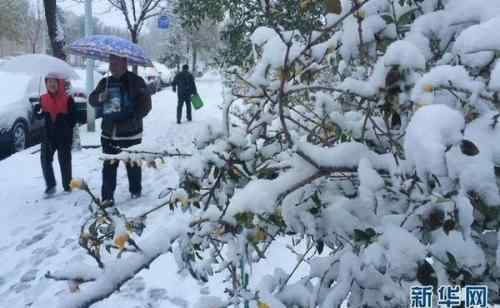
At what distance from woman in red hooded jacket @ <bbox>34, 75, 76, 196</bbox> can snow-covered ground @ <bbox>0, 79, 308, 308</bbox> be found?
0.60 meters

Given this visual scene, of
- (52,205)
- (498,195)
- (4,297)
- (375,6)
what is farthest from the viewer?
(52,205)

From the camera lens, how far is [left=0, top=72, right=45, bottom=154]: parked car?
8.55 m

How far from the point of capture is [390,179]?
1362 millimetres

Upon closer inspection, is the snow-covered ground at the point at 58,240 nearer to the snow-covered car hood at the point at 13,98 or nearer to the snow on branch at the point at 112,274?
the snow on branch at the point at 112,274

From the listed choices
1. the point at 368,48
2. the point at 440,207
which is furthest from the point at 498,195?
the point at 368,48

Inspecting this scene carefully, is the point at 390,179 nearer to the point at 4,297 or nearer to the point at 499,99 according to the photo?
the point at 499,99

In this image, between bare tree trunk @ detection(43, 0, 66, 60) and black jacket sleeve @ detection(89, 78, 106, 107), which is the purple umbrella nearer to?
black jacket sleeve @ detection(89, 78, 106, 107)

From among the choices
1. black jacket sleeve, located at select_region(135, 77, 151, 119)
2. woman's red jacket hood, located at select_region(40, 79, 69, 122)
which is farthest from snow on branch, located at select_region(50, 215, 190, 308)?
woman's red jacket hood, located at select_region(40, 79, 69, 122)

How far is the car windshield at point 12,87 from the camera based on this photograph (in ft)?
29.8

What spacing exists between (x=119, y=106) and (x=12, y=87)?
541 cm

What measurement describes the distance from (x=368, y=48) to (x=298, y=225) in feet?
2.03

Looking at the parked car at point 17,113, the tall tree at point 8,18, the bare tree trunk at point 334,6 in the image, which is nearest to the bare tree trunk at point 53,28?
the parked car at point 17,113

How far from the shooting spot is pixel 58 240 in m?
4.77

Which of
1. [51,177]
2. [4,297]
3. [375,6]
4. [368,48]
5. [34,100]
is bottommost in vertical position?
[4,297]
